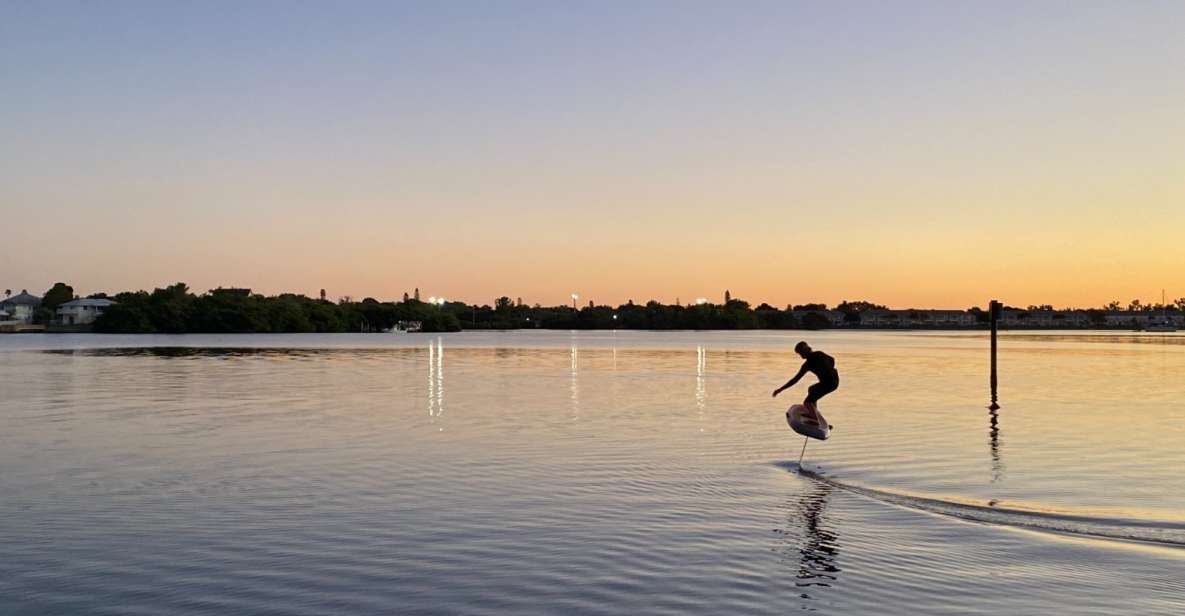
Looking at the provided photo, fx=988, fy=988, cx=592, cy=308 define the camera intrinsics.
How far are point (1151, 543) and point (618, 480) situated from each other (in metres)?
9.00

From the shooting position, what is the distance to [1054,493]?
1783 cm

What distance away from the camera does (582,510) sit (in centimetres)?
1581

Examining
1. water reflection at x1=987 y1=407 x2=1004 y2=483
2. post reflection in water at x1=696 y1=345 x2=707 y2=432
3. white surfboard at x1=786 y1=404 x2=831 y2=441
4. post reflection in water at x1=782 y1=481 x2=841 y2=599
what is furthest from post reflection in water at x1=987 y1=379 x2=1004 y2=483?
post reflection in water at x1=696 y1=345 x2=707 y2=432

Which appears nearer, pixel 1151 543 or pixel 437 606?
pixel 437 606

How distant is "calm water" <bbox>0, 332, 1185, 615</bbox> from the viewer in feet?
35.9

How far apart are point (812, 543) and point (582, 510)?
12.8 feet

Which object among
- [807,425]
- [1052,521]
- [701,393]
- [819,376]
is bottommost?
[1052,521]

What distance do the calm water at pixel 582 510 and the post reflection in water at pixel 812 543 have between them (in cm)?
6

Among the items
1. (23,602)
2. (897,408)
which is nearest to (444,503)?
(23,602)

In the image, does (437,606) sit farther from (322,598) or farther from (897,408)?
(897,408)

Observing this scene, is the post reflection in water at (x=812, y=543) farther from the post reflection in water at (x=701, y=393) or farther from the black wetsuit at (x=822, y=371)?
the post reflection in water at (x=701, y=393)

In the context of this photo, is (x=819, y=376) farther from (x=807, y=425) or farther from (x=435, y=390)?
(x=435, y=390)

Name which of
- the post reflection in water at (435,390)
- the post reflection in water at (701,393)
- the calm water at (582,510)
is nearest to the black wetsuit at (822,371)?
the calm water at (582,510)

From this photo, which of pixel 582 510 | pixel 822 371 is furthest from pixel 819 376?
pixel 582 510
